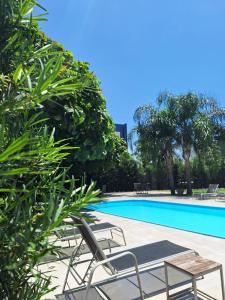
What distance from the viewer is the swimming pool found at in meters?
9.29

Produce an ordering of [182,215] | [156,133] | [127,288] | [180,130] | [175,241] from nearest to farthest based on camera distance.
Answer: [127,288] → [175,241] → [182,215] → [180,130] → [156,133]

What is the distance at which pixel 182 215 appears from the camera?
11930 mm

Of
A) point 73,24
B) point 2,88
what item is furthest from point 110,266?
point 73,24

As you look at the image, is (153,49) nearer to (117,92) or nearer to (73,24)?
(117,92)

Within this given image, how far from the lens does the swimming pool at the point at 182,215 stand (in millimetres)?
9289

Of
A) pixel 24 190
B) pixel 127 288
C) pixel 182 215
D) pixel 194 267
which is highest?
pixel 24 190

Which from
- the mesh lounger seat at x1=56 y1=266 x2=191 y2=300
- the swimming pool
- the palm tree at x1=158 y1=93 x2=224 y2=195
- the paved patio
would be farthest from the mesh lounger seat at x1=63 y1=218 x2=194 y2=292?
the palm tree at x1=158 y1=93 x2=224 y2=195

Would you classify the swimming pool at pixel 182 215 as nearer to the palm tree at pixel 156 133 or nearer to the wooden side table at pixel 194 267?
the palm tree at pixel 156 133

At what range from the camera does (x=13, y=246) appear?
58.2 inches

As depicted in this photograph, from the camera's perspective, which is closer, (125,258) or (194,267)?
(194,267)

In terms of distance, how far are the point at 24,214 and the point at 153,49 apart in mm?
17252

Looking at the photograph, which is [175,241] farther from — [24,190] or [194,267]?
[24,190]

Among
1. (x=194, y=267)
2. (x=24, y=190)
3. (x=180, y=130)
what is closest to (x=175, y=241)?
(x=194, y=267)

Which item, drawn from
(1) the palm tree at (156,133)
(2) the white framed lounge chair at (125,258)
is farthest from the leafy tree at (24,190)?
(1) the palm tree at (156,133)
